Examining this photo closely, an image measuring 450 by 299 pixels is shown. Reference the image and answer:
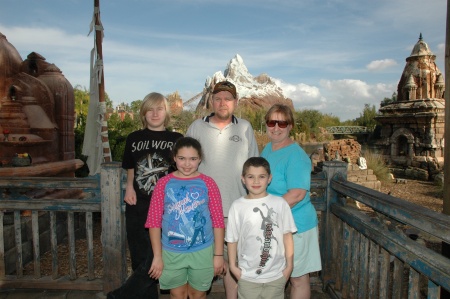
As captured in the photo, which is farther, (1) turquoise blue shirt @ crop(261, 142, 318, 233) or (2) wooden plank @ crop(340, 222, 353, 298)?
(2) wooden plank @ crop(340, 222, 353, 298)

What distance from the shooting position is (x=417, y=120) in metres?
19.0

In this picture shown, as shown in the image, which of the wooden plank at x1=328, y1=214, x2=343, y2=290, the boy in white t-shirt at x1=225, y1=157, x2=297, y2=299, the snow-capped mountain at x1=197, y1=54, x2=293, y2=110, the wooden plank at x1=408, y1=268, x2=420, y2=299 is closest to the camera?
the wooden plank at x1=408, y1=268, x2=420, y2=299

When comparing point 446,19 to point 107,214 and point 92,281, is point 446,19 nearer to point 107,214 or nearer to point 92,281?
Result: point 107,214

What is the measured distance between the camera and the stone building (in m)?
18.1

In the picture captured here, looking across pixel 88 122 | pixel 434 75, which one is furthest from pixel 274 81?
pixel 88 122

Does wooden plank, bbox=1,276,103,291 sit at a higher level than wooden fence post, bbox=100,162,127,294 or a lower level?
lower

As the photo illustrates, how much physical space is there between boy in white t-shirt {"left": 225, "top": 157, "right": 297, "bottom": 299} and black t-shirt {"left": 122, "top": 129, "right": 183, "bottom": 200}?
2.25 ft

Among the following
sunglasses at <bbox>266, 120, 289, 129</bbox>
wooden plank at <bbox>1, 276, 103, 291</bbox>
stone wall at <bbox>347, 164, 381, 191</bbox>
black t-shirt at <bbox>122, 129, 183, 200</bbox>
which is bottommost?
stone wall at <bbox>347, 164, 381, 191</bbox>

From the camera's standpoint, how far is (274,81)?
70.8 metres

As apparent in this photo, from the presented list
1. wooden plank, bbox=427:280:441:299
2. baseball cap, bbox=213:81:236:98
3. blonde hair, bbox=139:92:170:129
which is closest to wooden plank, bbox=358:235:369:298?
wooden plank, bbox=427:280:441:299

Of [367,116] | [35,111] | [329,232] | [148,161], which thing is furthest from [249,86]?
[148,161]

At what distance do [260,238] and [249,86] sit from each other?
66.1 metres

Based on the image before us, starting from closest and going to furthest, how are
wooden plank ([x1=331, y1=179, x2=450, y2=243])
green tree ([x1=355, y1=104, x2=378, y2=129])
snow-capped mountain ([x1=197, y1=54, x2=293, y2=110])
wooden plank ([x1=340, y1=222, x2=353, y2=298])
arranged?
wooden plank ([x1=331, y1=179, x2=450, y2=243])
wooden plank ([x1=340, y1=222, x2=353, y2=298])
green tree ([x1=355, y1=104, x2=378, y2=129])
snow-capped mountain ([x1=197, y1=54, x2=293, y2=110])

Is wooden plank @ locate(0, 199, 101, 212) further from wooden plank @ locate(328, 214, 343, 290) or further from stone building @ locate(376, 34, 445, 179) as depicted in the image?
stone building @ locate(376, 34, 445, 179)
